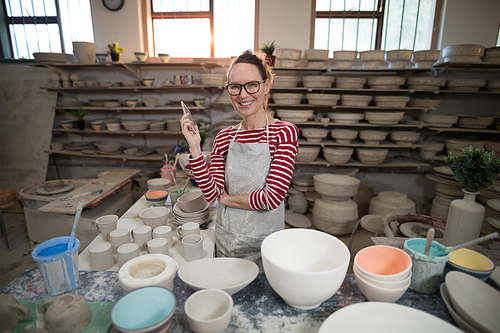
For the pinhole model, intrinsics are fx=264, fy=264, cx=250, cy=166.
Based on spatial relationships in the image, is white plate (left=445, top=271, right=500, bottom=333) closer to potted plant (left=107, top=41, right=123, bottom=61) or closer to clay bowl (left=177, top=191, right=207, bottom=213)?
clay bowl (left=177, top=191, right=207, bottom=213)

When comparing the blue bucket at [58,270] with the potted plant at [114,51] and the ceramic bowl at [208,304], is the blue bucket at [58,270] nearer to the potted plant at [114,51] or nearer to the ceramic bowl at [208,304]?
the ceramic bowl at [208,304]

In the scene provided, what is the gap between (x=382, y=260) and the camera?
107 centimetres

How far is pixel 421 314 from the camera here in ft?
2.66

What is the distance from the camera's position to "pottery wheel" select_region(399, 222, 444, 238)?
243cm

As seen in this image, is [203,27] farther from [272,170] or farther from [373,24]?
[272,170]

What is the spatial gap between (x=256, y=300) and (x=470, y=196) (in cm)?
135

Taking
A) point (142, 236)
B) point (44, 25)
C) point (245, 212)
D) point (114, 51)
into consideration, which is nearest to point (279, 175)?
point (245, 212)

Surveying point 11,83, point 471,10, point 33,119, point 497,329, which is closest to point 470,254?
point 497,329

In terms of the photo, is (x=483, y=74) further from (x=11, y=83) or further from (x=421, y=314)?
(x=11, y=83)

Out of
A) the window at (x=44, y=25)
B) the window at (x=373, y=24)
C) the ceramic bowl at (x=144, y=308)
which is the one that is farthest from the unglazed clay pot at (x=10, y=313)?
the window at (x=44, y=25)

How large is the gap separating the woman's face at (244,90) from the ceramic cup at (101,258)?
0.95 m

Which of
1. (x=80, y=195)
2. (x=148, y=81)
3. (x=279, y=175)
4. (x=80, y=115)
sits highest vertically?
(x=148, y=81)

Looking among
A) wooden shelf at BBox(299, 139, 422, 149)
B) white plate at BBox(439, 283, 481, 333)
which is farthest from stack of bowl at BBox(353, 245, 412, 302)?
wooden shelf at BBox(299, 139, 422, 149)

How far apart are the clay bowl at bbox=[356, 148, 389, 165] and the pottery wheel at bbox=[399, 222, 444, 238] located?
1.44 metres
